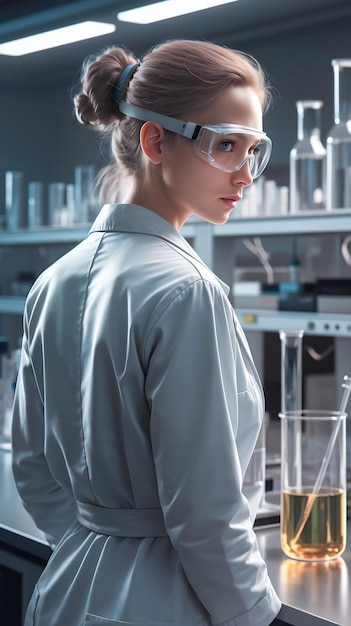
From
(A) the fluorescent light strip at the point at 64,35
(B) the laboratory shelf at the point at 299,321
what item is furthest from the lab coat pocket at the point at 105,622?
(A) the fluorescent light strip at the point at 64,35

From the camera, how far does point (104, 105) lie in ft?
4.77

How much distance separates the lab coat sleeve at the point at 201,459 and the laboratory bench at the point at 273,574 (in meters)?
0.11

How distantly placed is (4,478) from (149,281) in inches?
47.2

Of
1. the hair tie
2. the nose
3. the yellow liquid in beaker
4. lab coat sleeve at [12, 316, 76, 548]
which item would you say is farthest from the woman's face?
the yellow liquid in beaker

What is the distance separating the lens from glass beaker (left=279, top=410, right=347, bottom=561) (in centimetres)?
149

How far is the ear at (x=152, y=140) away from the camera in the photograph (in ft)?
4.37

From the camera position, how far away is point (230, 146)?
52.6 inches

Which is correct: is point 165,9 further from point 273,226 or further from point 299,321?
point 299,321

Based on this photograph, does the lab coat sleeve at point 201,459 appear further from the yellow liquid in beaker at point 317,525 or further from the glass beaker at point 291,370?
the glass beaker at point 291,370

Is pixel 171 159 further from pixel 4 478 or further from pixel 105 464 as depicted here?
pixel 4 478

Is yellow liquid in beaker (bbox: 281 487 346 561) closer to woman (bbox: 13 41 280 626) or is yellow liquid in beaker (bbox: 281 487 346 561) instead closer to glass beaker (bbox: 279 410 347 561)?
glass beaker (bbox: 279 410 347 561)

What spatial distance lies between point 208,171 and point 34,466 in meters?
0.58

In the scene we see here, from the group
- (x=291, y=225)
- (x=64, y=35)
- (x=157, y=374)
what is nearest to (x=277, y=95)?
(x=64, y=35)

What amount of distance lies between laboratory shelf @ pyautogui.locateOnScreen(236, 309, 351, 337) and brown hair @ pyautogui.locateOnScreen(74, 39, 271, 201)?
1.08m
